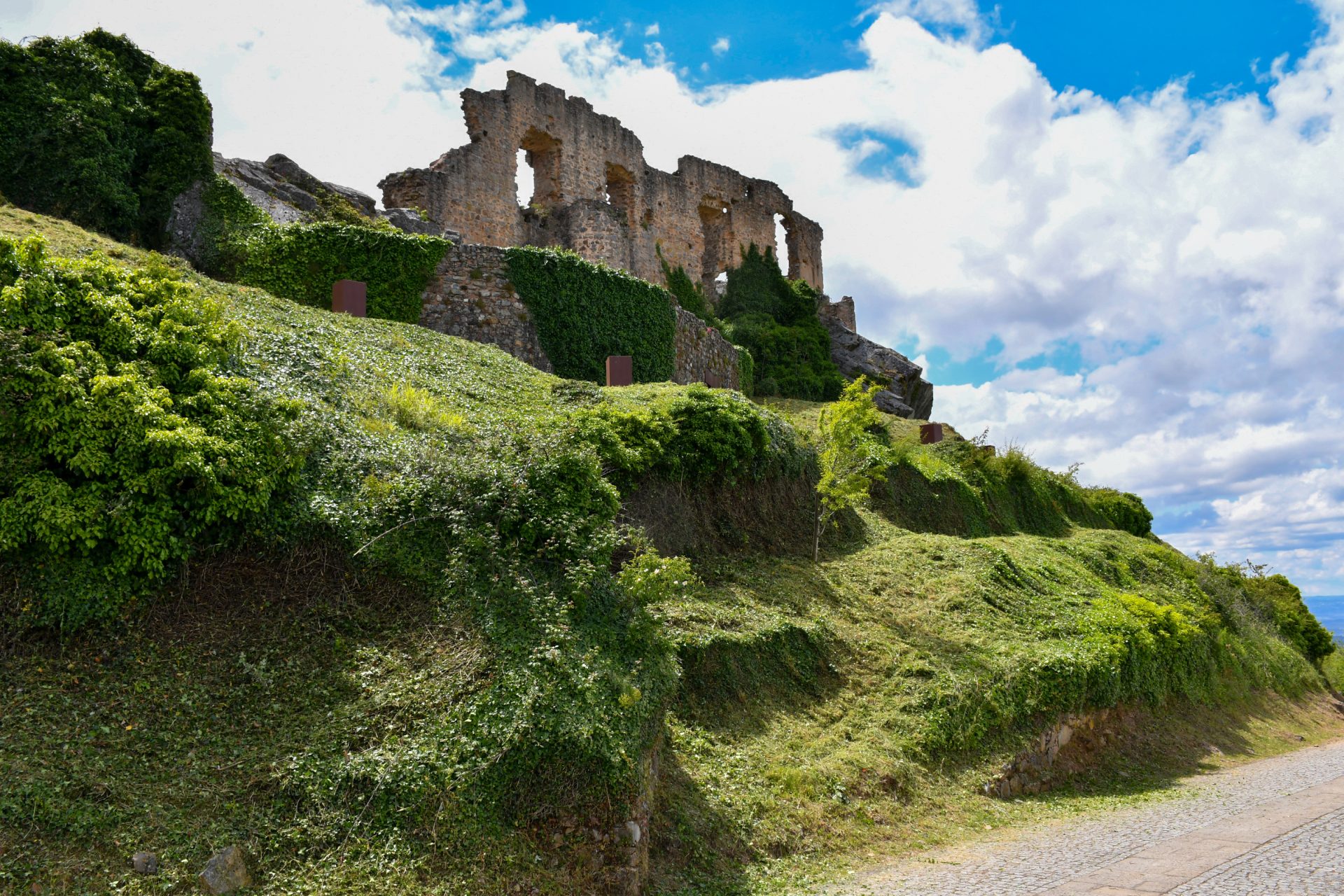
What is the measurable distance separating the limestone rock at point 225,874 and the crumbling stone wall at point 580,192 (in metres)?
21.6

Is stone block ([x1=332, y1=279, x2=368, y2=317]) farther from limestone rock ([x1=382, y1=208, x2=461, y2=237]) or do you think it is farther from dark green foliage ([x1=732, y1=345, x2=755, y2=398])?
dark green foliage ([x1=732, y1=345, x2=755, y2=398])

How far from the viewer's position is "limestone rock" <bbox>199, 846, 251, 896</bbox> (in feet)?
17.4

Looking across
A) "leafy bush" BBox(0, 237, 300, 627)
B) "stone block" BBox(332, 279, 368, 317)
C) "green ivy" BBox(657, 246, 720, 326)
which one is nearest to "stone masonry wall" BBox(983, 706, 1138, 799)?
"leafy bush" BBox(0, 237, 300, 627)

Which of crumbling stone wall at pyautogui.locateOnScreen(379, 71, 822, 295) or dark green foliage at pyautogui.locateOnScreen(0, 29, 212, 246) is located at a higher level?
crumbling stone wall at pyautogui.locateOnScreen(379, 71, 822, 295)

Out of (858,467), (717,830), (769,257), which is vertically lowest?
(717,830)

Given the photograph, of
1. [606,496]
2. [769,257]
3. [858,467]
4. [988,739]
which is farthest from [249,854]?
[769,257]

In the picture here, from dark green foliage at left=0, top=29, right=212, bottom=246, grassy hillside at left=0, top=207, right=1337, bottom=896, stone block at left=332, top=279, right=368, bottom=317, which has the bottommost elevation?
grassy hillside at left=0, top=207, right=1337, bottom=896

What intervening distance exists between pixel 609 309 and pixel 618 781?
13.4 metres

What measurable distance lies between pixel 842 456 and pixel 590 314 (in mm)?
6446

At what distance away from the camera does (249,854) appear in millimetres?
5523

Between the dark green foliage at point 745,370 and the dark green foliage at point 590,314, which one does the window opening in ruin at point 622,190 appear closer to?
the dark green foliage at point 745,370

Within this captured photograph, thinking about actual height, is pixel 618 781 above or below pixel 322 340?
below

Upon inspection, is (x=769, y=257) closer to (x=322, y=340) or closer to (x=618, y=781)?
(x=322, y=340)

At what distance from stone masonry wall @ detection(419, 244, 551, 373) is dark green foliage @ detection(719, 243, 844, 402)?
13878 millimetres
